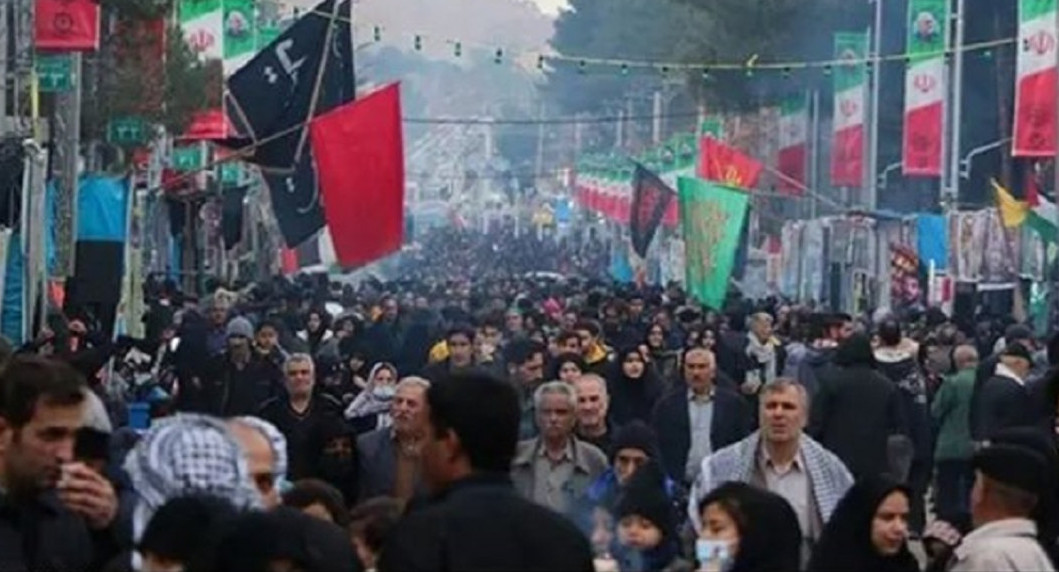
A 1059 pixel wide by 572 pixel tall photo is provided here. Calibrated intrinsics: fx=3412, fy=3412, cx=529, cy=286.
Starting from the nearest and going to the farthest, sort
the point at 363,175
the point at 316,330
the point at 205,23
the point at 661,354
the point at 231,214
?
1. the point at 661,354
2. the point at 363,175
3. the point at 316,330
4. the point at 205,23
5. the point at 231,214

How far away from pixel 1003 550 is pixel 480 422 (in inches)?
79.3

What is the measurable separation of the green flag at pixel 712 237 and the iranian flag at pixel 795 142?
1234 inches

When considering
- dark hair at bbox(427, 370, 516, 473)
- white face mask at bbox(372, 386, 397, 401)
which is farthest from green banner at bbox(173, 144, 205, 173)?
dark hair at bbox(427, 370, 516, 473)

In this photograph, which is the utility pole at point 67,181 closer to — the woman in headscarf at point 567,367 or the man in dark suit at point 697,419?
the woman in headscarf at point 567,367

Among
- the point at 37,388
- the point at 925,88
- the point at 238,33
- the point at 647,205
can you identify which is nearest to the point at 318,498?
the point at 37,388

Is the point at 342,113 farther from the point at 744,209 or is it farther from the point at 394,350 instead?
the point at 744,209

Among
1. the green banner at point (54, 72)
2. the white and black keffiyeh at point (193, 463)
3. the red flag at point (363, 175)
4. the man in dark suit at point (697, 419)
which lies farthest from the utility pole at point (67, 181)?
the white and black keffiyeh at point (193, 463)

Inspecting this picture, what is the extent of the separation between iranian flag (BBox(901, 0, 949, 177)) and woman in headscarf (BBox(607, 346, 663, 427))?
27973 millimetres

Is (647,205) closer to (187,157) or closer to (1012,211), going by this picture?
(187,157)

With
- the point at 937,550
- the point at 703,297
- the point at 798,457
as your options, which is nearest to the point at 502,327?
the point at 703,297

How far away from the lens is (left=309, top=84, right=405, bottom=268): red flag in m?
23.4

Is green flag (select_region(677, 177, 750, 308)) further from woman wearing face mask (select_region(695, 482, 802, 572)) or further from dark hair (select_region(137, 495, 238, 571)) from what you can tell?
dark hair (select_region(137, 495, 238, 571))

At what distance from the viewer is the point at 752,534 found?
28.0 feet

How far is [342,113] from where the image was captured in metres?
25.0
